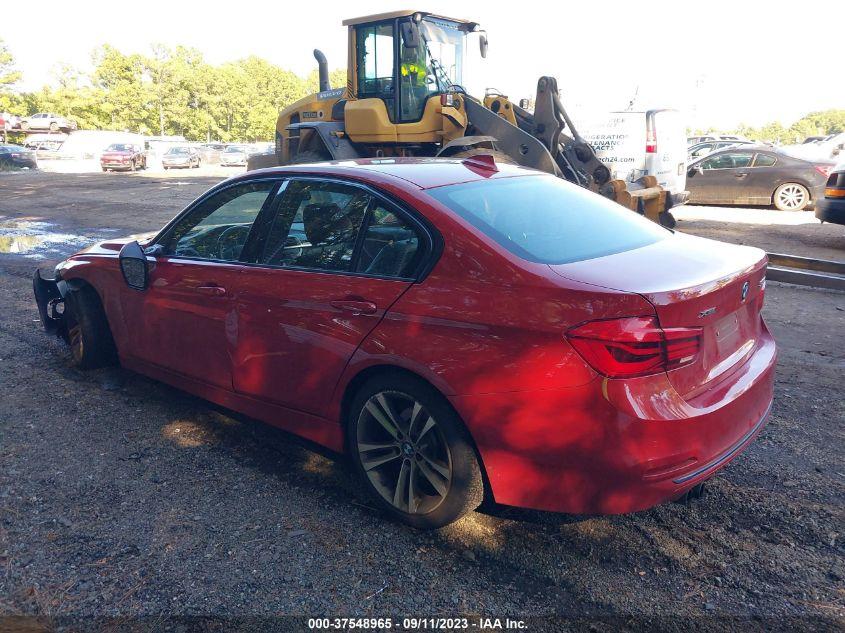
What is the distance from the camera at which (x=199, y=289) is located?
13.2 feet

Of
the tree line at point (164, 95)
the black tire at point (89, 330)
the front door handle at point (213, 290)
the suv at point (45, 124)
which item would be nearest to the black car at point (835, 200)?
the front door handle at point (213, 290)

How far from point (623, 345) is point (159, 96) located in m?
76.1

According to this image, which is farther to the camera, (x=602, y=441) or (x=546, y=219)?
(x=546, y=219)

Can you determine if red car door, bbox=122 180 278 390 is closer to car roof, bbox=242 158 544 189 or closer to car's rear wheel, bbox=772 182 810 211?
car roof, bbox=242 158 544 189

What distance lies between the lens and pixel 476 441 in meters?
2.89

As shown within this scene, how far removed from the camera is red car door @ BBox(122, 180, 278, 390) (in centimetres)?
392

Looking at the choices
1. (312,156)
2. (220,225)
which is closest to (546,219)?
(220,225)

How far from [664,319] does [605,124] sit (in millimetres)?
12252

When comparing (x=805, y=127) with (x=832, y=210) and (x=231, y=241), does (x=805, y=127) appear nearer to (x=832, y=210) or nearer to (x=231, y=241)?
(x=832, y=210)

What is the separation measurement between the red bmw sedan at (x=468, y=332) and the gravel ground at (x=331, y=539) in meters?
0.30

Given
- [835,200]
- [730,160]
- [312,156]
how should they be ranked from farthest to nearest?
1. [730,160]
2. [312,156]
3. [835,200]

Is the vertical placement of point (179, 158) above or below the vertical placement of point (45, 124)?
below

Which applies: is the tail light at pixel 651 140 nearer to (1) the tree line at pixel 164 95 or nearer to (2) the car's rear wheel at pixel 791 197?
(2) the car's rear wheel at pixel 791 197

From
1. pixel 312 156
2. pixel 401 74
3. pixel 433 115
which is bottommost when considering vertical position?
pixel 312 156
